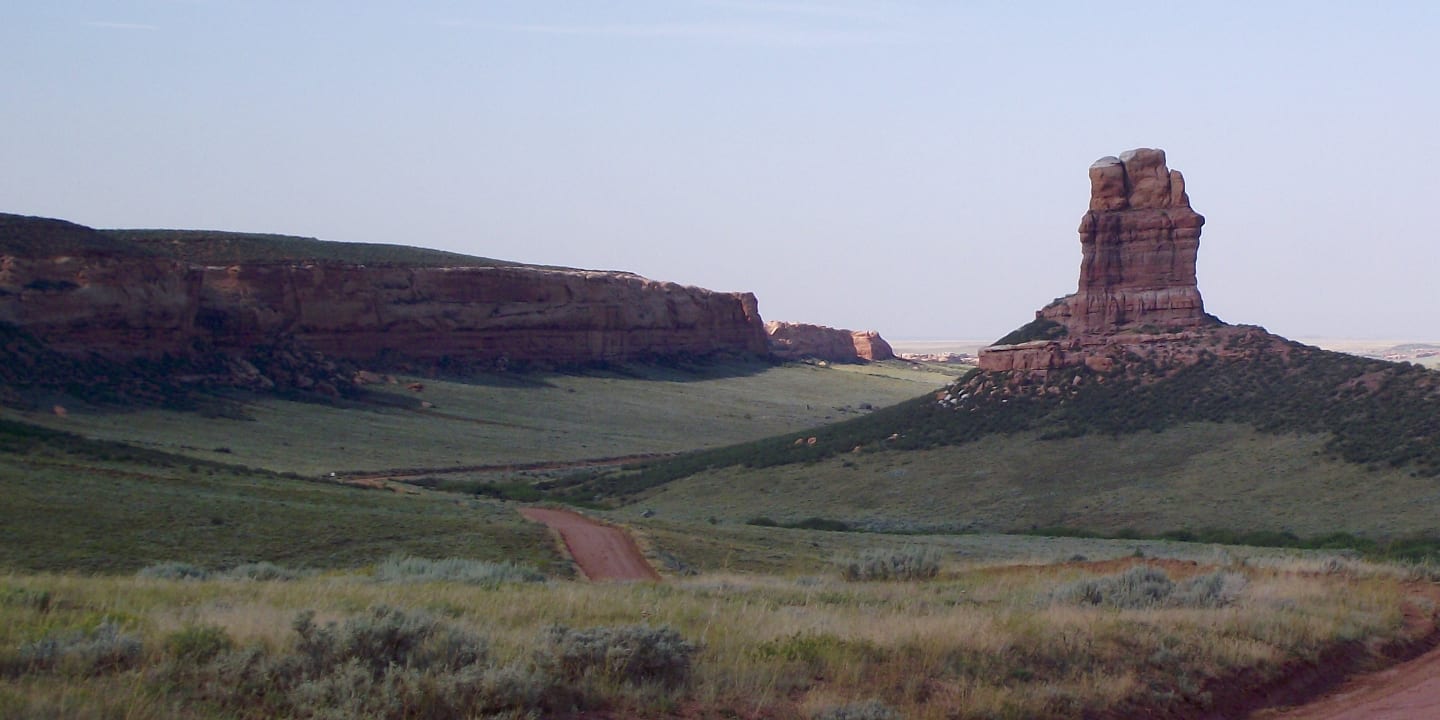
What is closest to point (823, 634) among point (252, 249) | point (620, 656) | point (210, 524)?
point (620, 656)

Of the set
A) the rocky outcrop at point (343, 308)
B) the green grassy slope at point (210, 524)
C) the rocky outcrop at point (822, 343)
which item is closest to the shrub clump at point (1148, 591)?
the green grassy slope at point (210, 524)

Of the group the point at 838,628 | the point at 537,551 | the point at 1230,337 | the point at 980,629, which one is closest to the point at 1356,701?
the point at 980,629

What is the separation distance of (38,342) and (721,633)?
52429 millimetres

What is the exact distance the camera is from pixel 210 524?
20.9 meters

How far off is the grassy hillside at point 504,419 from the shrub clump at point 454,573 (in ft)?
100

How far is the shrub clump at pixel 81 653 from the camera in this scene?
24.0 ft

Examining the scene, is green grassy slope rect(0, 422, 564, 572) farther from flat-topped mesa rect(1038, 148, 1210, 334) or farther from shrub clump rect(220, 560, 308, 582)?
flat-topped mesa rect(1038, 148, 1210, 334)

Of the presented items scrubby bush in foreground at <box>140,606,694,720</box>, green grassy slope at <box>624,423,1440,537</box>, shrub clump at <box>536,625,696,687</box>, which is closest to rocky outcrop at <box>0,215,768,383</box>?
green grassy slope at <box>624,423,1440,537</box>

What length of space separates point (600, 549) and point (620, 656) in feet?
47.9

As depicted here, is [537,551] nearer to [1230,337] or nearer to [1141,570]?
[1141,570]

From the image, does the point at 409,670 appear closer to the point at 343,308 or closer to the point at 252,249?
the point at 343,308

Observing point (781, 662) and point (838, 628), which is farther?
point (838, 628)

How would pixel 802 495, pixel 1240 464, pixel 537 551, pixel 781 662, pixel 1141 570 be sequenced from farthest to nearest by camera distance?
pixel 802 495
pixel 1240 464
pixel 537 551
pixel 1141 570
pixel 781 662

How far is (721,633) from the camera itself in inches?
400
